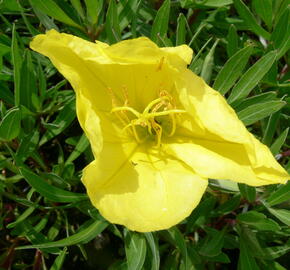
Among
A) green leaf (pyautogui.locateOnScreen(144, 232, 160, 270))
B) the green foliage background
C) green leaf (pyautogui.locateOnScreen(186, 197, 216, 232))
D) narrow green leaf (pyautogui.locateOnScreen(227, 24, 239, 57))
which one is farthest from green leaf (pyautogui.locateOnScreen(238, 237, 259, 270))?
narrow green leaf (pyautogui.locateOnScreen(227, 24, 239, 57))

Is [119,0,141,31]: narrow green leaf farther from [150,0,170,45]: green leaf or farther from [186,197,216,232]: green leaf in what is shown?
[186,197,216,232]: green leaf

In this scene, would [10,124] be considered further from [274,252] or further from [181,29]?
[274,252]

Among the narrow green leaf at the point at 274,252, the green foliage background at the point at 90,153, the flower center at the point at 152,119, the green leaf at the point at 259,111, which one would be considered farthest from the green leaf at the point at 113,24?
the narrow green leaf at the point at 274,252

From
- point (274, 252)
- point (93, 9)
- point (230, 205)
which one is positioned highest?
point (93, 9)

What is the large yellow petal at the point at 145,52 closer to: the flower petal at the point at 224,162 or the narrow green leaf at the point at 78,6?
the flower petal at the point at 224,162

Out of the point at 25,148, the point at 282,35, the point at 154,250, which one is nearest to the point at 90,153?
the point at 25,148

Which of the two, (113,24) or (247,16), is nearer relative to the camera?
(113,24)

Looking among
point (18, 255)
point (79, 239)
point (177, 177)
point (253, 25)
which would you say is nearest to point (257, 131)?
point (253, 25)
